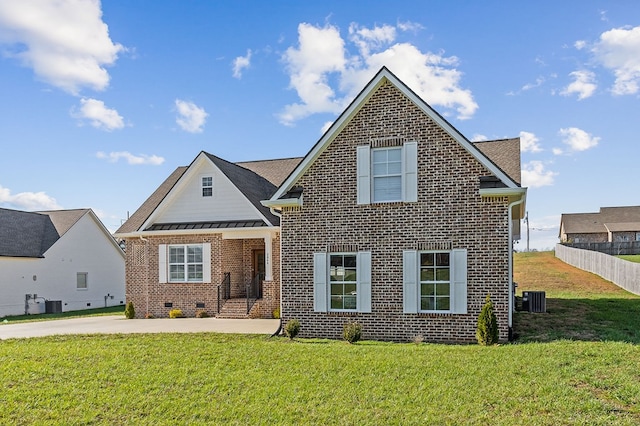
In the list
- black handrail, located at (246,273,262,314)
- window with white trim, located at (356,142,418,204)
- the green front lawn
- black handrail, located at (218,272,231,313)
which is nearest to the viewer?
the green front lawn

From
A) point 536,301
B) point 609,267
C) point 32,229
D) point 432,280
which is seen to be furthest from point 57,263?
point 609,267

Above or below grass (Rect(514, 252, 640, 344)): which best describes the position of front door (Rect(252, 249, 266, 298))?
above

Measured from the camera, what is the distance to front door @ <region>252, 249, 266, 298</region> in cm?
2067

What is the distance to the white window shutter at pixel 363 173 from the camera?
1373 centimetres

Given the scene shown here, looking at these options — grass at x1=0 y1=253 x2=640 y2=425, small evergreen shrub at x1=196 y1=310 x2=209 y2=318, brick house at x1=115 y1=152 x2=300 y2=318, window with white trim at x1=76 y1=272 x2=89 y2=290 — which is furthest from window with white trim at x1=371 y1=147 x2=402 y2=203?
window with white trim at x1=76 y1=272 x2=89 y2=290

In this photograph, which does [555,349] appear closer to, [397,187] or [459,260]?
[459,260]

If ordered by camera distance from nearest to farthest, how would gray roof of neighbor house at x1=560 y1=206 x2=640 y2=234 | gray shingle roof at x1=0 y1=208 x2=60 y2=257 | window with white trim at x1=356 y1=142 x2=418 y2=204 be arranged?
window with white trim at x1=356 y1=142 x2=418 y2=204 < gray shingle roof at x1=0 y1=208 x2=60 y2=257 < gray roof of neighbor house at x1=560 y1=206 x2=640 y2=234

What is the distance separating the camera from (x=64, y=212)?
32.6 metres

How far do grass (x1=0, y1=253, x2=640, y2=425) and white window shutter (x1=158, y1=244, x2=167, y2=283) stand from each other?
7.21m

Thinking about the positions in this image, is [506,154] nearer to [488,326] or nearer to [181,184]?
[488,326]

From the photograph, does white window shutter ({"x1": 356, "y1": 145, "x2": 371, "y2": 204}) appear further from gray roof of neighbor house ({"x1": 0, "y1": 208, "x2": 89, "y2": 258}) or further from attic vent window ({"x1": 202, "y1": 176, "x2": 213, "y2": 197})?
gray roof of neighbor house ({"x1": 0, "y1": 208, "x2": 89, "y2": 258})

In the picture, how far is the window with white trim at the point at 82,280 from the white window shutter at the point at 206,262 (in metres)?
15.5

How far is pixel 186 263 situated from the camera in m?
20.2

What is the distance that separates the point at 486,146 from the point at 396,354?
11.0 meters
